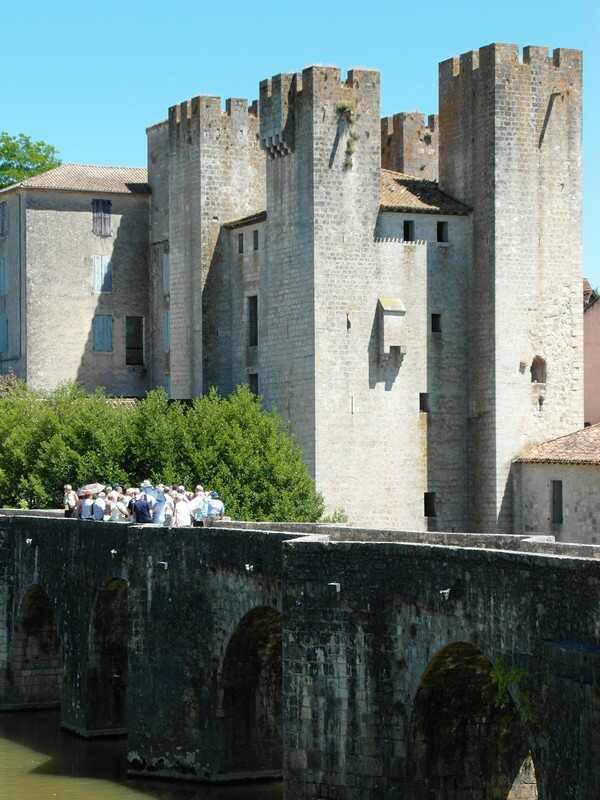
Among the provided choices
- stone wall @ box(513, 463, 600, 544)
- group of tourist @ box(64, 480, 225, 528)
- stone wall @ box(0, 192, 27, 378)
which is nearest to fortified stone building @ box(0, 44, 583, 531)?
stone wall @ box(513, 463, 600, 544)

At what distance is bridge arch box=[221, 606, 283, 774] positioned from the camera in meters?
38.1

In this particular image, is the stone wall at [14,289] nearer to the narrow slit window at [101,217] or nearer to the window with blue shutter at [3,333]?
the window with blue shutter at [3,333]

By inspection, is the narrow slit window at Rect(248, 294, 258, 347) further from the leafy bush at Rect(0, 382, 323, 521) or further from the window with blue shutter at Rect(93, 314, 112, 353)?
the window with blue shutter at Rect(93, 314, 112, 353)

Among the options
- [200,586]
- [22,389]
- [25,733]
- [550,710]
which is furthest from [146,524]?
[22,389]

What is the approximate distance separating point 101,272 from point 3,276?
409cm

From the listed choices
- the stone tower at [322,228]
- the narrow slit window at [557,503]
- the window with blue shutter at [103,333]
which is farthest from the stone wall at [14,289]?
the narrow slit window at [557,503]

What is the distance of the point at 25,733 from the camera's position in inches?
1847

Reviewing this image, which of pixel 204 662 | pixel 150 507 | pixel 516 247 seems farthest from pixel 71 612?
pixel 516 247

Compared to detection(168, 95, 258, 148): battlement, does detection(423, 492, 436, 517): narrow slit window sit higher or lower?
lower

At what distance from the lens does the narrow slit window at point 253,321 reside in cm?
6681

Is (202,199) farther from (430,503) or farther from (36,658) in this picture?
(36,658)

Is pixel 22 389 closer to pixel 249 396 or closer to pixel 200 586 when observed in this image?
pixel 249 396

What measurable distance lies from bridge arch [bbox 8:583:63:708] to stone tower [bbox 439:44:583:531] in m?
17.4

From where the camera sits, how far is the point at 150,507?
4306cm
